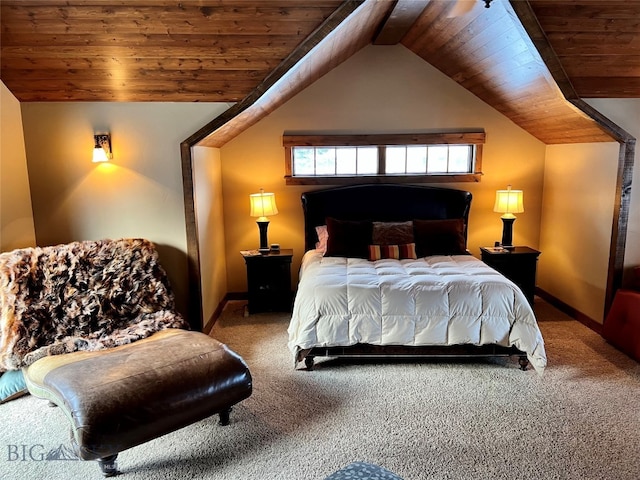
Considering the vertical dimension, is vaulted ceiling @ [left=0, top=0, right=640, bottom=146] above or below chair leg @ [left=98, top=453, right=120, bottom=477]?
above

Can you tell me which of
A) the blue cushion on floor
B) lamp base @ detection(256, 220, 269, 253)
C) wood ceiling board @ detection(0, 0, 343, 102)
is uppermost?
wood ceiling board @ detection(0, 0, 343, 102)

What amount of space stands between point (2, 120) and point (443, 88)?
402 cm

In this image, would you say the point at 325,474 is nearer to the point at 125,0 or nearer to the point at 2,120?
the point at 125,0

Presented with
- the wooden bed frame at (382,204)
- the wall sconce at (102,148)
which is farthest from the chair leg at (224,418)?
the wooden bed frame at (382,204)

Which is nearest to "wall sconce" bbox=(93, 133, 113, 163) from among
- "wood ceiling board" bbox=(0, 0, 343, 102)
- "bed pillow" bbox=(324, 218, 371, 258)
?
"wood ceiling board" bbox=(0, 0, 343, 102)

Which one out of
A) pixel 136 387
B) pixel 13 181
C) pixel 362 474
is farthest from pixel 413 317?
pixel 13 181

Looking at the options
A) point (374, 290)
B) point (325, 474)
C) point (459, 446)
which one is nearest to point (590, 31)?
point (374, 290)

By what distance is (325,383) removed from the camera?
3086 millimetres

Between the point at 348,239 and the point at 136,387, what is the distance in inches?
98.0

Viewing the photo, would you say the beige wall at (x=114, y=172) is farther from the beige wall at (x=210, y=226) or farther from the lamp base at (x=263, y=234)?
the lamp base at (x=263, y=234)

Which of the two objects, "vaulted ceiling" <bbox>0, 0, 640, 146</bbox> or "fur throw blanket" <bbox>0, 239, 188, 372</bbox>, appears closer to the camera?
"vaulted ceiling" <bbox>0, 0, 640, 146</bbox>

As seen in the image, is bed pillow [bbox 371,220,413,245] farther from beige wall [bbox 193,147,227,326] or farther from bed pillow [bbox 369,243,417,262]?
beige wall [bbox 193,147,227,326]

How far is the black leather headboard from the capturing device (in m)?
4.73

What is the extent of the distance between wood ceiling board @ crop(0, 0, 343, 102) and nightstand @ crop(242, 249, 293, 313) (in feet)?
5.36
